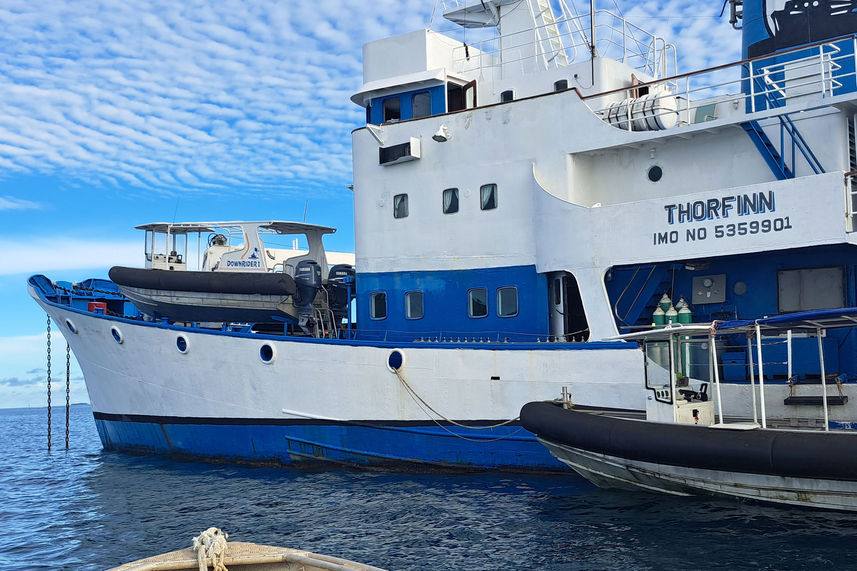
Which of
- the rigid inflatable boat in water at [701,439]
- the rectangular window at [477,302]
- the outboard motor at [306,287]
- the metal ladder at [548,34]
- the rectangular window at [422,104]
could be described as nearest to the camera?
the rigid inflatable boat in water at [701,439]

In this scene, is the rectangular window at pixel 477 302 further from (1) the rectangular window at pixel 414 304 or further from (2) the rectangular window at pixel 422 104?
(2) the rectangular window at pixel 422 104

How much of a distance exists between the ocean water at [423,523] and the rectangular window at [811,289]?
3164 millimetres

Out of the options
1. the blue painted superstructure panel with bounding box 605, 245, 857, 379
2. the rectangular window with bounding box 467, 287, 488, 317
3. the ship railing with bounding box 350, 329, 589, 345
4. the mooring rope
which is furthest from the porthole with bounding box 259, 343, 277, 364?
the blue painted superstructure panel with bounding box 605, 245, 857, 379

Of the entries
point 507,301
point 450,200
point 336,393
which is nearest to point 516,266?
point 507,301

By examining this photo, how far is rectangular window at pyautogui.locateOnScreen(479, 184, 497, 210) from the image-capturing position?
1334cm

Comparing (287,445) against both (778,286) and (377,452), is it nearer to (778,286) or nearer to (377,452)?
(377,452)

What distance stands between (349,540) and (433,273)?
18.0 feet

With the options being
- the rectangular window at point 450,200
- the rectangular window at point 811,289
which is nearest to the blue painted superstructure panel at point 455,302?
the rectangular window at point 450,200

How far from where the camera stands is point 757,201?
10602mm

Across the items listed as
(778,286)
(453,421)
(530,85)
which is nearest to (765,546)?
(778,286)

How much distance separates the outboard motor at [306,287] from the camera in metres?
14.5

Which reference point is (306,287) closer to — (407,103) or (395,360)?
(395,360)

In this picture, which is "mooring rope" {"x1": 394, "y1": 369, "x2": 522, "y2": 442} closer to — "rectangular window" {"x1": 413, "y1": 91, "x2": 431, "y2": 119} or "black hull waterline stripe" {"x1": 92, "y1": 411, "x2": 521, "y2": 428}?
"black hull waterline stripe" {"x1": 92, "y1": 411, "x2": 521, "y2": 428}

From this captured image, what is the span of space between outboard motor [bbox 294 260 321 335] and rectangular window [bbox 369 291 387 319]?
44.9 inches
